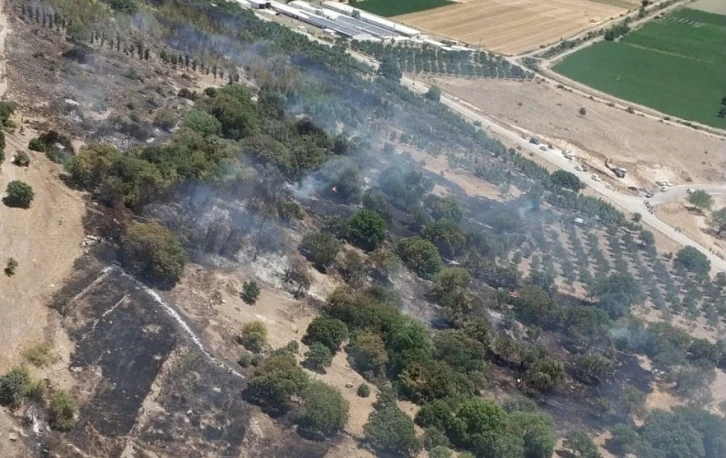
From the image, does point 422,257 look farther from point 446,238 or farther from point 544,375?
point 544,375

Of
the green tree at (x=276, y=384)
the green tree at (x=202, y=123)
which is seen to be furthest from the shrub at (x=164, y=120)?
the green tree at (x=276, y=384)

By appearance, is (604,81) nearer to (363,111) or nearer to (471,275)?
(363,111)

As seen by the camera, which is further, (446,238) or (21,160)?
(446,238)

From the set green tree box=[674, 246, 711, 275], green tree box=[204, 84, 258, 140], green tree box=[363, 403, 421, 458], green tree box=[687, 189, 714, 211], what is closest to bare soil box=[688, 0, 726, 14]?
green tree box=[687, 189, 714, 211]

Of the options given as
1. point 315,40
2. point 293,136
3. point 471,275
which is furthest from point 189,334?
point 315,40

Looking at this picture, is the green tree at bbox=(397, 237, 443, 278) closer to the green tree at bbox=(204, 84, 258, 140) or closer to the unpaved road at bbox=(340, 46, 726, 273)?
the green tree at bbox=(204, 84, 258, 140)

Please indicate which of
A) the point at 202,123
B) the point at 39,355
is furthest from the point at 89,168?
the point at 39,355

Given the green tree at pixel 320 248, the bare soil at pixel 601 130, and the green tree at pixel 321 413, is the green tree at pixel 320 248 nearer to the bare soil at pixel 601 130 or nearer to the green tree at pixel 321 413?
the green tree at pixel 321 413
